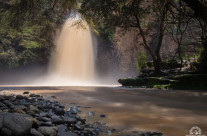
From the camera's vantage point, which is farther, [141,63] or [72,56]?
[72,56]

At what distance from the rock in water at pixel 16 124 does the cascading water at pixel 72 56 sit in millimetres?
21891

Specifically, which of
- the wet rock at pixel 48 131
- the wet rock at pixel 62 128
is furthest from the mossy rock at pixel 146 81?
the wet rock at pixel 48 131

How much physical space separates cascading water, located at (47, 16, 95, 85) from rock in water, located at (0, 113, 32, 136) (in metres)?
21.9

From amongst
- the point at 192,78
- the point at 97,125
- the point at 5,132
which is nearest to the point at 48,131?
the point at 5,132

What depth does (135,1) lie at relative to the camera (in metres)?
6.25

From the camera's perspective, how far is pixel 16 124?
2.23 m

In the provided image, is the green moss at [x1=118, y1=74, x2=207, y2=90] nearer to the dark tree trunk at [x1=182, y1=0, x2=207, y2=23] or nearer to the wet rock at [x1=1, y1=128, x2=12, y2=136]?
the dark tree trunk at [x1=182, y1=0, x2=207, y2=23]

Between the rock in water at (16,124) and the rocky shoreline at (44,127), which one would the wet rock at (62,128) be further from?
the rock in water at (16,124)

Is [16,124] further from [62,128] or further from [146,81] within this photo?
[146,81]

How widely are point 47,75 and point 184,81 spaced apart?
19150 mm

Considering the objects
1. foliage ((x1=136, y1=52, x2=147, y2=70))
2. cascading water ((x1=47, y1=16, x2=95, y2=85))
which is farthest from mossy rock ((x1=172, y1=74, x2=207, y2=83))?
cascading water ((x1=47, y1=16, x2=95, y2=85))

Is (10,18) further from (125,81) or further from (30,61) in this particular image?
(30,61)

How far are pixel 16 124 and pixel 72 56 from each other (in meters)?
23.2

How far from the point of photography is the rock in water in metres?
2.16
